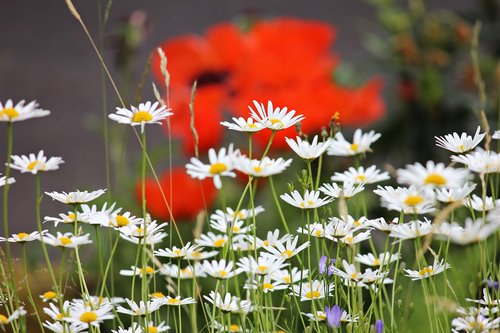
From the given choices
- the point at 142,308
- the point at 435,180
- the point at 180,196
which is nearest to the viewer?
the point at 435,180

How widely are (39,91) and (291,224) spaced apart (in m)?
0.85

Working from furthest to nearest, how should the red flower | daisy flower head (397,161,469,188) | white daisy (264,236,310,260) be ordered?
the red flower, white daisy (264,236,310,260), daisy flower head (397,161,469,188)

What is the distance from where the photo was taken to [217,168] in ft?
1.21

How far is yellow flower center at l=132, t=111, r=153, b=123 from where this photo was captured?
1.34 feet

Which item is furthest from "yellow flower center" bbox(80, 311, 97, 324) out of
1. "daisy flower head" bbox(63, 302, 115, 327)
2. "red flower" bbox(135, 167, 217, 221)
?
"red flower" bbox(135, 167, 217, 221)

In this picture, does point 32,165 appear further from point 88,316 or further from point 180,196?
point 180,196

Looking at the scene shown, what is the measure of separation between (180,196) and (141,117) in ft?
1.75

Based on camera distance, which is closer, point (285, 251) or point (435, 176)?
point (435, 176)

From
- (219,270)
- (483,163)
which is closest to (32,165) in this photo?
(219,270)

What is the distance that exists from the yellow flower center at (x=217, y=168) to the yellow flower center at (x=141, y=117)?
57mm

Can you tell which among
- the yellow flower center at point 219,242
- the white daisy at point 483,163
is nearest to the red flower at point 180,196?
the yellow flower center at point 219,242

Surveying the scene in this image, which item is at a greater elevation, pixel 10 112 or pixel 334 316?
pixel 10 112

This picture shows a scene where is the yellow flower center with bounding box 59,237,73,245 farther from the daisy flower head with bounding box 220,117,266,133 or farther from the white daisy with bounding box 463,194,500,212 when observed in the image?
the white daisy with bounding box 463,194,500,212

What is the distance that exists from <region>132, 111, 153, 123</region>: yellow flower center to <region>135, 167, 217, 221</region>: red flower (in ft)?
1.61
